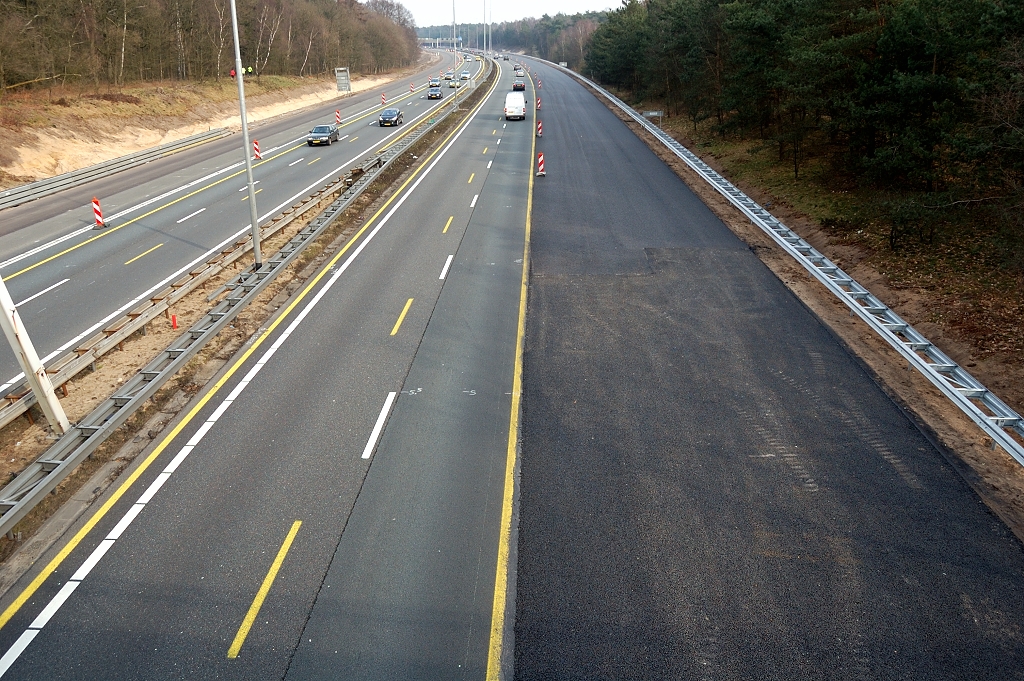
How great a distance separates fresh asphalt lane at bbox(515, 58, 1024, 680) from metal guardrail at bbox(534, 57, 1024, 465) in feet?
3.10

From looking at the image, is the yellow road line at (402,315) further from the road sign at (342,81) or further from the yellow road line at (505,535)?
the road sign at (342,81)

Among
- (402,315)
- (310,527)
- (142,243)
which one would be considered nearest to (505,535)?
(310,527)

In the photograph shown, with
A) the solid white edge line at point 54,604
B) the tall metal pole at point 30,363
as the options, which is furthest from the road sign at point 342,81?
the solid white edge line at point 54,604

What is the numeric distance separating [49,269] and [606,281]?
1686 cm

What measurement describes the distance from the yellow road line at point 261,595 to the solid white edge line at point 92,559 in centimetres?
229

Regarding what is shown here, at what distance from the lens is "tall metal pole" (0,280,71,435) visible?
1073 cm

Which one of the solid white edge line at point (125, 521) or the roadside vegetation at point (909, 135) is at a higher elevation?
the roadside vegetation at point (909, 135)

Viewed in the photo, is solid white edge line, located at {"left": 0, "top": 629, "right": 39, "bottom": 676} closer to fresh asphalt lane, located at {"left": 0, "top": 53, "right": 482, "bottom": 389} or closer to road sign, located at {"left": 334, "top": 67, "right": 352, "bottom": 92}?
fresh asphalt lane, located at {"left": 0, "top": 53, "right": 482, "bottom": 389}

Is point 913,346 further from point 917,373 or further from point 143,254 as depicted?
point 143,254

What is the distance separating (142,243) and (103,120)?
2534 cm

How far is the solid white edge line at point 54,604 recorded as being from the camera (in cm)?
794

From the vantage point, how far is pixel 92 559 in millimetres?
8945

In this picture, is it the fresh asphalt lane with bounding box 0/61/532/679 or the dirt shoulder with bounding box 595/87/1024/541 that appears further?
the dirt shoulder with bounding box 595/87/1024/541

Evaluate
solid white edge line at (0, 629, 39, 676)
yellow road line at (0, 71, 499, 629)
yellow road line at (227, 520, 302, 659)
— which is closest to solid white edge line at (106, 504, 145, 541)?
yellow road line at (0, 71, 499, 629)
